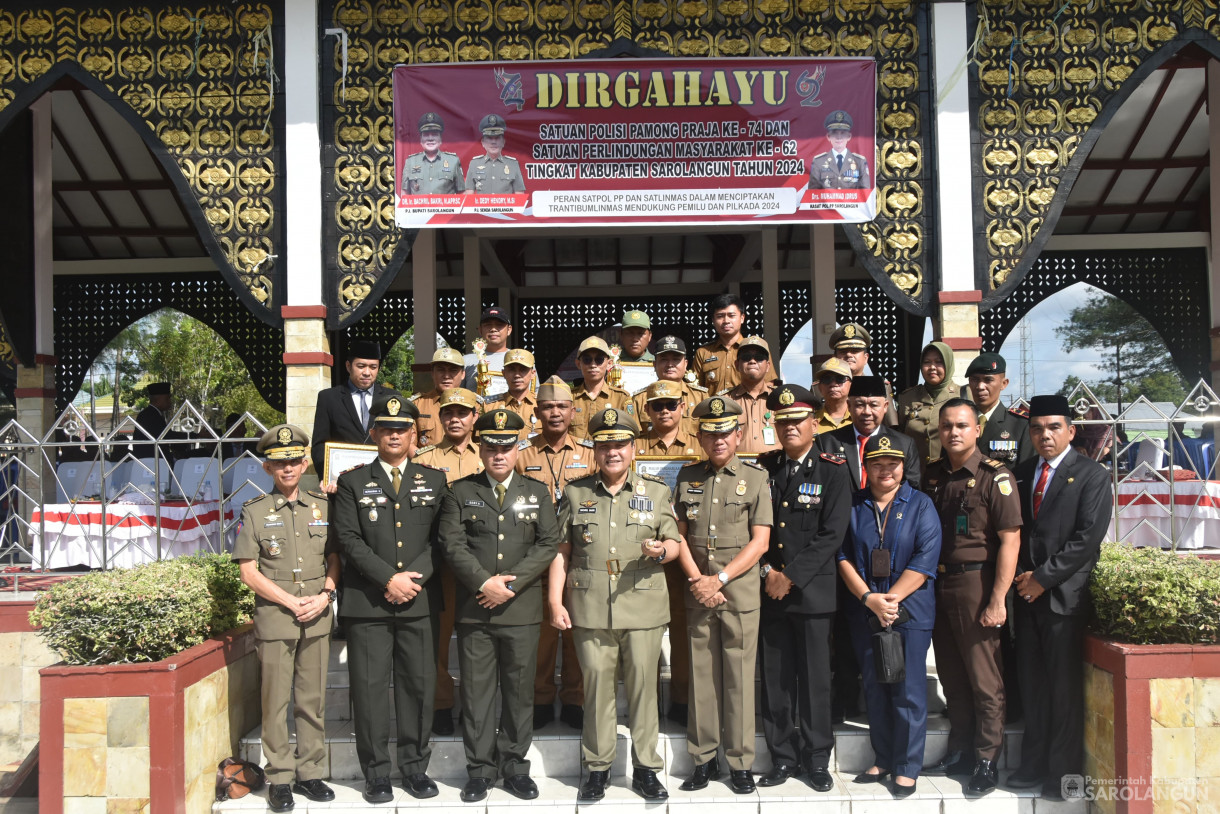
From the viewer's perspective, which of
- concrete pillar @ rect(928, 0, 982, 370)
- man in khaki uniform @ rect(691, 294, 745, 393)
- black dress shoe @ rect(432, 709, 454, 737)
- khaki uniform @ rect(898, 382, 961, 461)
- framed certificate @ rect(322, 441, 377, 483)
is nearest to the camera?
black dress shoe @ rect(432, 709, 454, 737)

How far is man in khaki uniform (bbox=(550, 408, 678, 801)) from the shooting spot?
3891 millimetres

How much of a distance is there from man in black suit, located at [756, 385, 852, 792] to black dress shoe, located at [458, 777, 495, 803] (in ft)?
4.15

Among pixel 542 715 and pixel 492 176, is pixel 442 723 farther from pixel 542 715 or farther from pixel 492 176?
pixel 492 176

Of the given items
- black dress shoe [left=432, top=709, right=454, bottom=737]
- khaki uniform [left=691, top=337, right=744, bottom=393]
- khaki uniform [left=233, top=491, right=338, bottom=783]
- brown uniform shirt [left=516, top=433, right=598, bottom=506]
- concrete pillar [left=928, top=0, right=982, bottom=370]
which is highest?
concrete pillar [left=928, top=0, right=982, bottom=370]

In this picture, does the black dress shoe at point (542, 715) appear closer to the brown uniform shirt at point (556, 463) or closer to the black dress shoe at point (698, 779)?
the black dress shoe at point (698, 779)

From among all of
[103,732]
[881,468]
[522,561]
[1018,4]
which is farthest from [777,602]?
[1018,4]

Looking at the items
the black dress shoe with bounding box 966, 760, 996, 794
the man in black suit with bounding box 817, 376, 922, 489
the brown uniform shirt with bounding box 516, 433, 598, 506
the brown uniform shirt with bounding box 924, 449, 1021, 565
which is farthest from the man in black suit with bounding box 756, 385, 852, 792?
the brown uniform shirt with bounding box 516, 433, 598, 506

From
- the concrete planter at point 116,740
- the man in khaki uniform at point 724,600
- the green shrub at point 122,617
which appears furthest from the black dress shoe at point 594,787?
the green shrub at point 122,617

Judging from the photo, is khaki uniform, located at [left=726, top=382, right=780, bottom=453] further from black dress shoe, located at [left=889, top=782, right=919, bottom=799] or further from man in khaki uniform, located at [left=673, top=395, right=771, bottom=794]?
black dress shoe, located at [left=889, top=782, right=919, bottom=799]

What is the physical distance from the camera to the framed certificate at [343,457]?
4562mm

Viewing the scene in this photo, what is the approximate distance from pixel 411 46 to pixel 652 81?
184 cm

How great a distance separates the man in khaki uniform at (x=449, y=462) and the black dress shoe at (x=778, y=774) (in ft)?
4.99

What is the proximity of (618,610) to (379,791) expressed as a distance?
Result: 1346mm

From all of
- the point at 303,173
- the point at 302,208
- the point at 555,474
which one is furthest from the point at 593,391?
the point at 303,173
